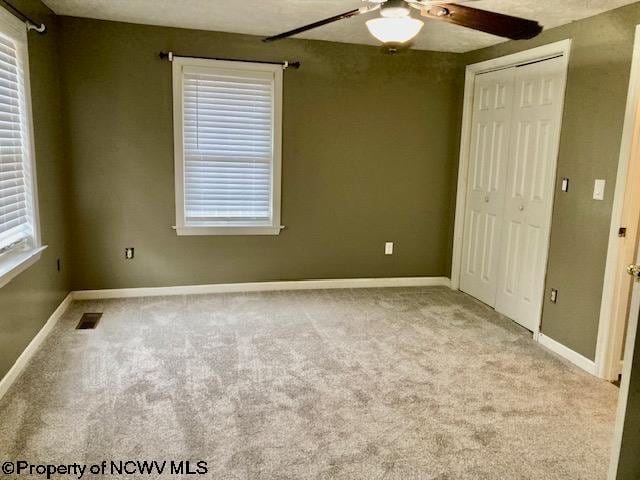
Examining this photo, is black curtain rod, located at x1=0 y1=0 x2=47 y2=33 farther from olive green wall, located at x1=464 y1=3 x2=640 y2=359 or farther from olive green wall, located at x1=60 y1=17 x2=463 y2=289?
olive green wall, located at x1=464 y1=3 x2=640 y2=359

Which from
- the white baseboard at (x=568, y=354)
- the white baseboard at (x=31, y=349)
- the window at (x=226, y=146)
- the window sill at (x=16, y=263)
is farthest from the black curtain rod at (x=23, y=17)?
the white baseboard at (x=568, y=354)

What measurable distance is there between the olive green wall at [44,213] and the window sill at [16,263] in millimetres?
69

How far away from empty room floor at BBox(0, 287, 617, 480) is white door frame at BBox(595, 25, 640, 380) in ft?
0.53

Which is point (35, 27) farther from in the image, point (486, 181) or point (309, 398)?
point (486, 181)

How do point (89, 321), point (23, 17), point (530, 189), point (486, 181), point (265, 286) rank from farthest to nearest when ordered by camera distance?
point (265, 286) < point (486, 181) < point (530, 189) < point (89, 321) < point (23, 17)

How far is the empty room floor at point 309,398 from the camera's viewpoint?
231cm

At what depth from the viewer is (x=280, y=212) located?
475cm

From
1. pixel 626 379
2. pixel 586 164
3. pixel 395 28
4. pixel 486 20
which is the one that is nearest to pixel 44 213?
pixel 395 28

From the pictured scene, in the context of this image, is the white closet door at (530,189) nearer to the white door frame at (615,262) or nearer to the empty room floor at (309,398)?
the empty room floor at (309,398)

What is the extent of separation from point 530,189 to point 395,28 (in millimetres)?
2307

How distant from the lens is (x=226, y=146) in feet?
14.8

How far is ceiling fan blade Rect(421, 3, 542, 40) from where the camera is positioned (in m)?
2.07

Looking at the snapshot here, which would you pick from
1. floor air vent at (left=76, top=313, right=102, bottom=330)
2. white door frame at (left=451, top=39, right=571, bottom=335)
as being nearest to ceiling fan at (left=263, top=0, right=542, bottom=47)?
white door frame at (left=451, top=39, right=571, bottom=335)

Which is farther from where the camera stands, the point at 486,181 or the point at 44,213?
the point at 486,181
